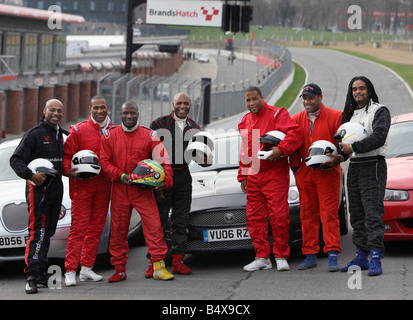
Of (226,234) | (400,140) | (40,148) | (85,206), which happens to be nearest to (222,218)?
(226,234)

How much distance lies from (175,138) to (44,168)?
1411mm

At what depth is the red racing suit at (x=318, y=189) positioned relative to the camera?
7582 millimetres

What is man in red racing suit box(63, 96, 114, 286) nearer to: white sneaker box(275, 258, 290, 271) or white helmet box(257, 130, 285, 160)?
white helmet box(257, 130, 285, 160)

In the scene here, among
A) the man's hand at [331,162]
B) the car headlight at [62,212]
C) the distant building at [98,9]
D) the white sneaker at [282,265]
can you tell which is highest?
the distant building at [98,9]

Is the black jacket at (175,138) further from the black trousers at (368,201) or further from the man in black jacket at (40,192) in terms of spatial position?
the black trousers at (368,201)

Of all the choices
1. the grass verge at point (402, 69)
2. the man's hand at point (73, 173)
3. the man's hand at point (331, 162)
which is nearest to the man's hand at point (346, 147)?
the man's hand at point (331, 162)

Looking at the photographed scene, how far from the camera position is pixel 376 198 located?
7.32 meters

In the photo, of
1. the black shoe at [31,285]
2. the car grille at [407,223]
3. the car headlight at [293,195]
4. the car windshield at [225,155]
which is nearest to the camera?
the black shoe at [31,285]

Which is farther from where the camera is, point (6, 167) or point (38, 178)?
point (6, 167)

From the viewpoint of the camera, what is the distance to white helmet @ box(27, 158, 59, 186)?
7.10 m

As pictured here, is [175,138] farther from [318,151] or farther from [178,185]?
[318,151]

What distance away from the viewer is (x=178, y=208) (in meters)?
7.84

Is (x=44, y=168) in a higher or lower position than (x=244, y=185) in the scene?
higher

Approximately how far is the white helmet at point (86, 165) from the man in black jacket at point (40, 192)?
16cm
